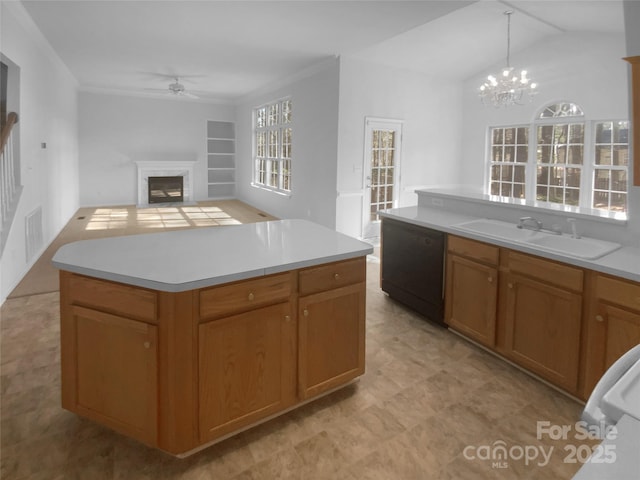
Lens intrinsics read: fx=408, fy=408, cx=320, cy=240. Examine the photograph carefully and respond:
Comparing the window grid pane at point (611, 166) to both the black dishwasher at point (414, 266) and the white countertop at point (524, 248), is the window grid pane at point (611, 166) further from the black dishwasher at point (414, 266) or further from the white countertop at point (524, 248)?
the black dishwasher at point (414, 266)

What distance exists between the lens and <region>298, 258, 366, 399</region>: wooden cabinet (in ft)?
6.73

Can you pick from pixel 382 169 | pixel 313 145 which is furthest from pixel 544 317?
pixel 313 145

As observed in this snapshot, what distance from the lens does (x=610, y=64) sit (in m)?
6.11

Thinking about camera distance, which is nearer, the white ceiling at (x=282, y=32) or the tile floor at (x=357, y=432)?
the tile floor at (x=357, y=432)

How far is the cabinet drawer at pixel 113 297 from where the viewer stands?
1.68 metres

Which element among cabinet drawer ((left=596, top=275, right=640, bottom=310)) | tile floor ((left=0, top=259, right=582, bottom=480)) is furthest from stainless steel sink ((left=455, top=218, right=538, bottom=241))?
tile floor ((left=0, top=259, right=582, bottom=480))

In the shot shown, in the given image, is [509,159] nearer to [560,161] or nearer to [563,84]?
[560,161]

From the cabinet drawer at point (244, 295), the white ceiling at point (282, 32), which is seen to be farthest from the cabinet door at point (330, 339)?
the white ceiling at point (282, 32)

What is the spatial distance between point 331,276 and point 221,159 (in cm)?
977

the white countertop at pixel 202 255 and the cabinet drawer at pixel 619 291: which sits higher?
the white countertop at pixel 202 255

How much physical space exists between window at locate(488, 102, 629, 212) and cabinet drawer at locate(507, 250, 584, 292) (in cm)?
463

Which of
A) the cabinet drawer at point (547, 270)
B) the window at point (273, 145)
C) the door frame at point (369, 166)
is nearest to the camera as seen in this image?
the cabinet drawer at point (547, 270)

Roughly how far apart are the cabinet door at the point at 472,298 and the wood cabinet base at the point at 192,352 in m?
1.20

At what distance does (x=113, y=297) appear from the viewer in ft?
5.72
